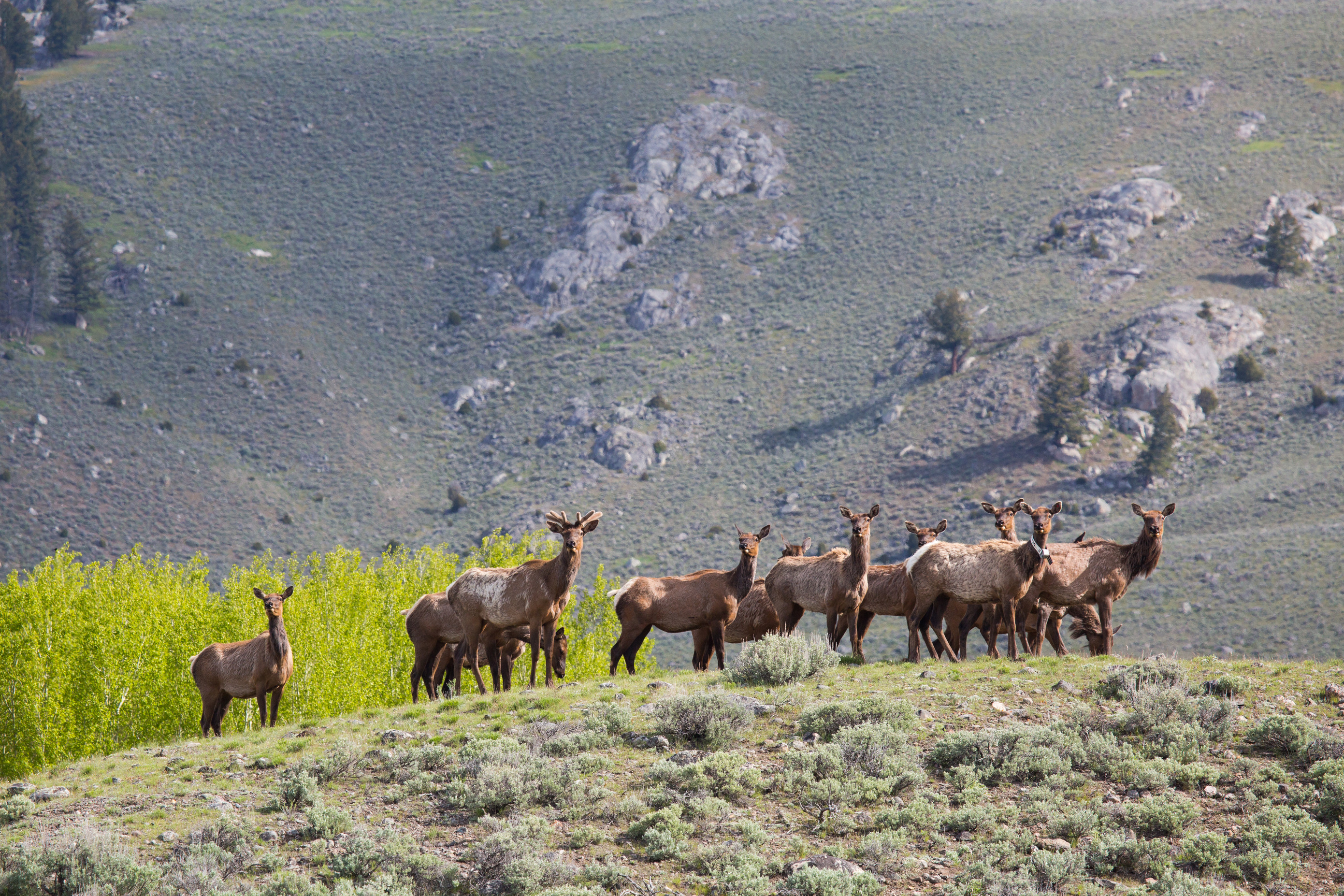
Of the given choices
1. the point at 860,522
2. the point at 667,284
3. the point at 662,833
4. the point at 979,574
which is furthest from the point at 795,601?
the point at 667,284

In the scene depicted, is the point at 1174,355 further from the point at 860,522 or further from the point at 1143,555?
the point at 860,522

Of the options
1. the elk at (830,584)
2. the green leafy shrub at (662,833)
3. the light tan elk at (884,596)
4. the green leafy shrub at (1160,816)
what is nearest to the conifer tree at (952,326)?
the light tan elk at (884,596)

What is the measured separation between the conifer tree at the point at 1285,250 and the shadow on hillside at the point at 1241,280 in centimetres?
79

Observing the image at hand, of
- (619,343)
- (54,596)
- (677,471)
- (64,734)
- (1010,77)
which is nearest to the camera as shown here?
(64,734)

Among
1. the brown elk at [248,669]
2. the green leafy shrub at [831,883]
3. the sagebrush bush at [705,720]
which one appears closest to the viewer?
the green leafy shrub at [831,883]

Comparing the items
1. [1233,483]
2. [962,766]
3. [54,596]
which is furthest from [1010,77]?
[962,766]

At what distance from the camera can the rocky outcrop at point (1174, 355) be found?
Answer: 83562 mm

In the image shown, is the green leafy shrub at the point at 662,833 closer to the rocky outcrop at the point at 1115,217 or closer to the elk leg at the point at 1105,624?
the elk leg at the point at 1105,624

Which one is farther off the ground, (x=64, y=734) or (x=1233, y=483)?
(x=64, y=734)

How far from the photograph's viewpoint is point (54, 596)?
34062 mm

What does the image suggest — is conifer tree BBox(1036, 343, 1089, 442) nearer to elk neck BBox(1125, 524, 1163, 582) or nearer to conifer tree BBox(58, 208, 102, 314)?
elk neck BBox(1125, 524, 1163, 582)

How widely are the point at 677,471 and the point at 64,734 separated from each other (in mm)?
60613

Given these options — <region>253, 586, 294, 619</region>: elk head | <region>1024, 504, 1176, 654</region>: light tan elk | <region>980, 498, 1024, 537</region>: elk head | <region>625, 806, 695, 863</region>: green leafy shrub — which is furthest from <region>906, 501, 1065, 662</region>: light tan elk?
<region>253, 586, 294, 619</region>: elk head

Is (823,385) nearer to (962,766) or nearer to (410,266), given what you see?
(410,266)
